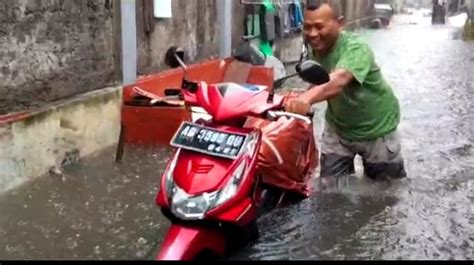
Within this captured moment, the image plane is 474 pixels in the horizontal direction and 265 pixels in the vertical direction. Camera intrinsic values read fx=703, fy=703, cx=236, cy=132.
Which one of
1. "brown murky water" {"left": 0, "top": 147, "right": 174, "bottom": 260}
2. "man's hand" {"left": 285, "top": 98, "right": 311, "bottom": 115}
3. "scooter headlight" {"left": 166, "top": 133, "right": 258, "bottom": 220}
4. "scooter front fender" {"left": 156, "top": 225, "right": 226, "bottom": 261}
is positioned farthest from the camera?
"brown murky water" {"left": 0, "top": 147, "right": 174, "bottom": 260}

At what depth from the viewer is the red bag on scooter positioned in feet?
15.5

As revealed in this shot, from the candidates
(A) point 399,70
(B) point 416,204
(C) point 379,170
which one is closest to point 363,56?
(C) point 379,170

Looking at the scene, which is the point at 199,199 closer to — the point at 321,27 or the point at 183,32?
the point at 321,27

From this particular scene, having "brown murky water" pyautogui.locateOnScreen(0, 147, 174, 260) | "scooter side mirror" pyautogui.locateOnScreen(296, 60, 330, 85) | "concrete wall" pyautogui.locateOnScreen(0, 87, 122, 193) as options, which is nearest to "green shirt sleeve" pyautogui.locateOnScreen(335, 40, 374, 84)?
"scooter side mirror" pyautogui.locateOnScreen(296, 60, 330, 85)

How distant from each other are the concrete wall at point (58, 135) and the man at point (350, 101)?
7.83ft

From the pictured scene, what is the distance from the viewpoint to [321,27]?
4.62 meters

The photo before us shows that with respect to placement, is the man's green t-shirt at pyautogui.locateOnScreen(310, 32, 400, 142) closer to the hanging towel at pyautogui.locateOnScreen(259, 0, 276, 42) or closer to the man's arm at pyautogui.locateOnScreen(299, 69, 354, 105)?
the man's arm at pyautogui.locateOnScreen(299, 69, 354, 105)

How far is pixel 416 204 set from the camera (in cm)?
554

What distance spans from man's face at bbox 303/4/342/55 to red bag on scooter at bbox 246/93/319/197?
0.57m

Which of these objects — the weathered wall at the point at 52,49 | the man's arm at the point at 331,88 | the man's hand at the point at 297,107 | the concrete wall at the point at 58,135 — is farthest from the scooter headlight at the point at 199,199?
the weathered wall at the point at 52,49

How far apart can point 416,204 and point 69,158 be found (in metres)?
3.10

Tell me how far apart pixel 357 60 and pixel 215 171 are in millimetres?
1417

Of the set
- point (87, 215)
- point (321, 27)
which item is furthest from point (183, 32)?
point (321, 27)

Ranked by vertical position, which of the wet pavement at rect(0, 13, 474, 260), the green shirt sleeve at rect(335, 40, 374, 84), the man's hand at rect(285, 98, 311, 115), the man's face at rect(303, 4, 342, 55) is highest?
the man's face at rect(303, 4, 342, 55)
